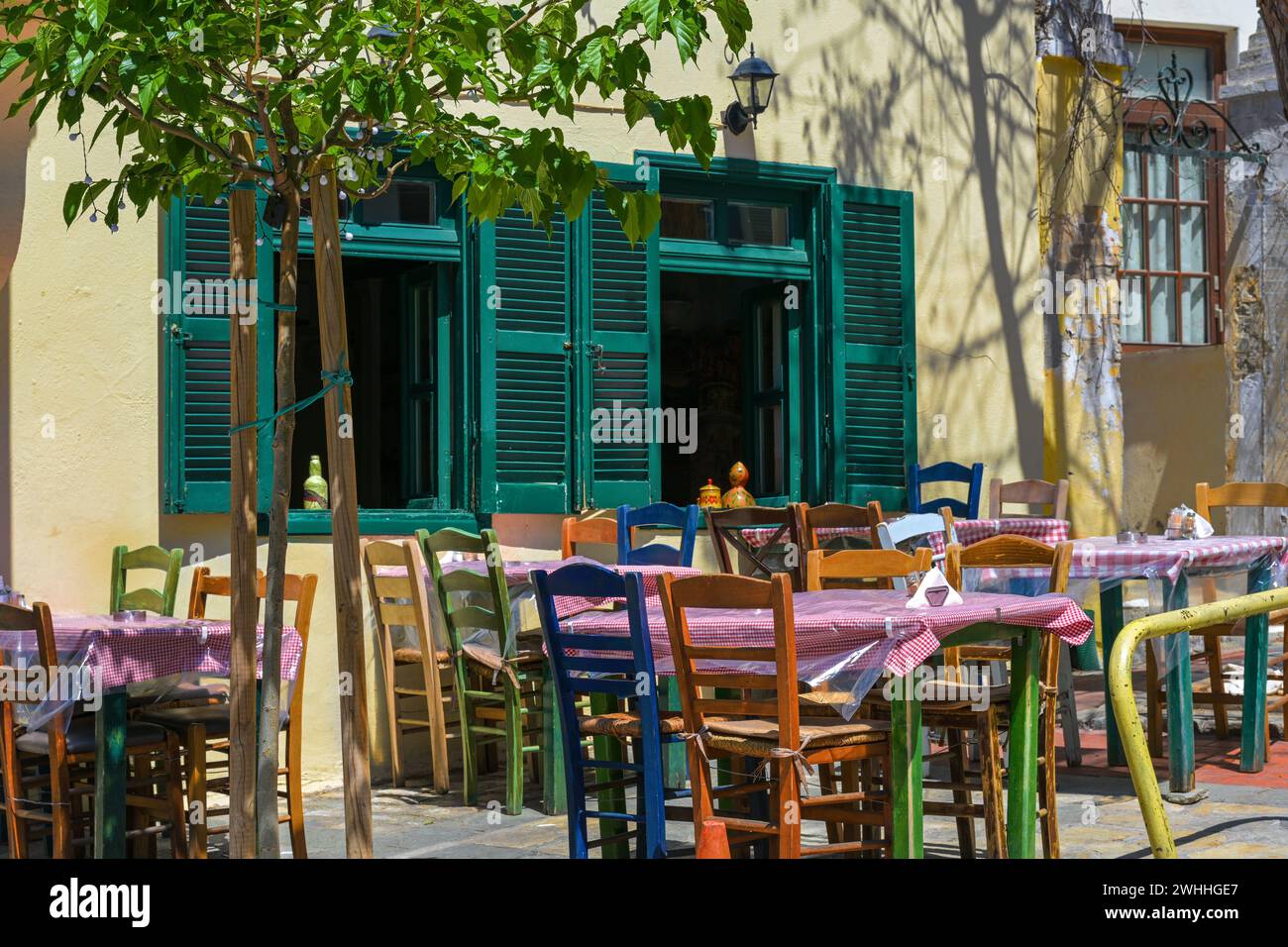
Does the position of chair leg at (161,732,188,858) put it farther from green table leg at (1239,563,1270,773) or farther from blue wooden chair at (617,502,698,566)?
green table leg at (1239,563,1270,773)

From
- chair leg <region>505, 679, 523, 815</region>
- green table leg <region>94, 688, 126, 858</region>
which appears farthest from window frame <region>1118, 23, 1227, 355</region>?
green table leg <region>94, 688, 126, 858</region>

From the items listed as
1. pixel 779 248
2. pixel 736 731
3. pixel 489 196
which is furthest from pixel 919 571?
pixel 779 248

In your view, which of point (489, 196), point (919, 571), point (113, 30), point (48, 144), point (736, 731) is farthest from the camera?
point (48, 144)

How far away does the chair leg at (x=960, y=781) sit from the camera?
5.11m

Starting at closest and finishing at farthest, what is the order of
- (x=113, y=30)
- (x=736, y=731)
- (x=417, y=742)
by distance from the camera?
(x=113, y=30)
(x=736, y=731)
(x=417, y=742)

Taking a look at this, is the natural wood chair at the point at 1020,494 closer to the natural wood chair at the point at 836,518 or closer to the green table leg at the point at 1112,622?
the natural wood chair at the point at 836,518

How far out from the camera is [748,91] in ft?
28.9

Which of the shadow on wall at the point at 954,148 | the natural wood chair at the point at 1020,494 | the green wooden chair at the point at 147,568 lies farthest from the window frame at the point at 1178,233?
the green wooden chair at the point at 147,568

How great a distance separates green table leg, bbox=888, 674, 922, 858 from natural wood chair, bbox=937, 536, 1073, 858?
0.42m

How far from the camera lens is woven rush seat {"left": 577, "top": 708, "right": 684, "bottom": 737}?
4.68 meters

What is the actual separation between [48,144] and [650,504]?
122 inches

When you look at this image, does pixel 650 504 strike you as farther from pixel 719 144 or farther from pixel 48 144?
pixel 48 144

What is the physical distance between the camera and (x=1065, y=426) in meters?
10.3

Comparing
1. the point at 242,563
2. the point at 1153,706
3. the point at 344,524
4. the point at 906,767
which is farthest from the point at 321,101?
the point at 1153,706
